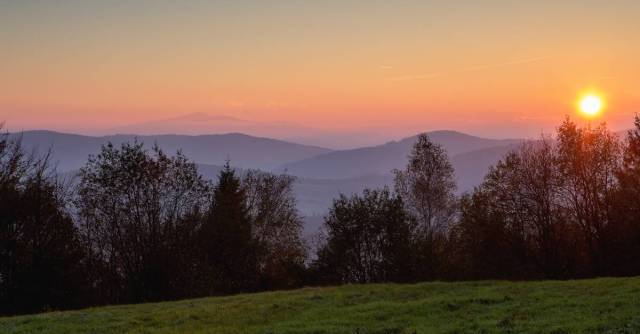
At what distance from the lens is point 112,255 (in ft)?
160

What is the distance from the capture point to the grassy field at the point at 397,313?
60.4ft

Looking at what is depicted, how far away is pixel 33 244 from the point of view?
41594mm

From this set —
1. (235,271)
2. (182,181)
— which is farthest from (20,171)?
(235,271)

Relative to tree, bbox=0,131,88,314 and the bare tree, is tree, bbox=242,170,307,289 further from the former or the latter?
tree, bbox=0,131,88,314

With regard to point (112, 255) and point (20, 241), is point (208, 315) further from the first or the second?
point (112, 255)

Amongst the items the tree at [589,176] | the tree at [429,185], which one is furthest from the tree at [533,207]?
the tree at [429,185]

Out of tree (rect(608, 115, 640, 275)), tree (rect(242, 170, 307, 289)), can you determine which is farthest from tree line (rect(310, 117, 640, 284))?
tree (rect(242, 170, 307, 289))

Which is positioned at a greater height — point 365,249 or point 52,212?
point 52,212

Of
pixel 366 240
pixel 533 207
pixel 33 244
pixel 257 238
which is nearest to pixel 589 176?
pixel 533 207

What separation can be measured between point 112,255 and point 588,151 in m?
39.8

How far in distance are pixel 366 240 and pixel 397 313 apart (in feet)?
93.5

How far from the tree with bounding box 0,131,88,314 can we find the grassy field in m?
14.8

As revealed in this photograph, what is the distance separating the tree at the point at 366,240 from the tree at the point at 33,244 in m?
20.2

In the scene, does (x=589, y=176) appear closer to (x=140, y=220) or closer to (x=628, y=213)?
(x=628, y=213)
